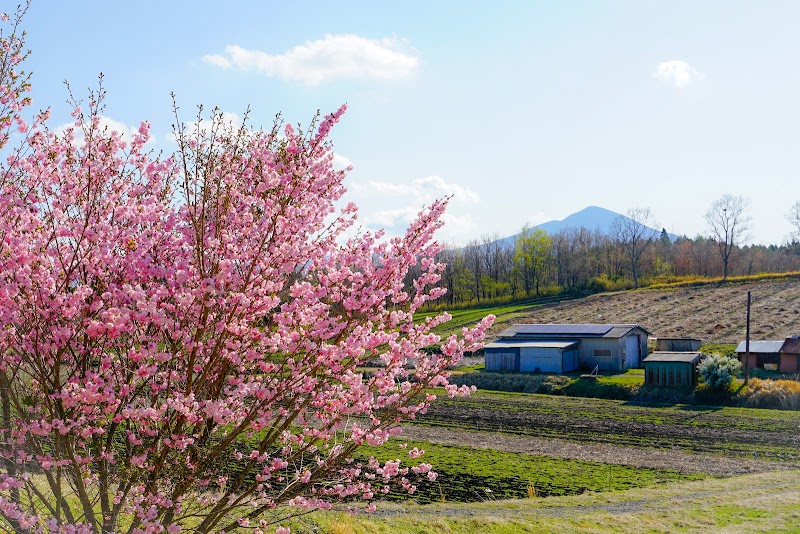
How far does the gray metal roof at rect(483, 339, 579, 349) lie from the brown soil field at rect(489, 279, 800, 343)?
46.5 ft

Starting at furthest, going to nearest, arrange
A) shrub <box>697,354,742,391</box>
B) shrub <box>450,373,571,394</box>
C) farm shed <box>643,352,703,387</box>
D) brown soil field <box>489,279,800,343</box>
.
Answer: brown soil field <box>489,279,800,343</box>, shrub <box>450,373,571,394</box>, farm shed <box>643,352,703,387</box>, shrub <box>697,354,742,391</box>

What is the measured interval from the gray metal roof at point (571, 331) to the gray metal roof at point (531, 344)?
106cm

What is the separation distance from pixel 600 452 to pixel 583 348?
28016mm

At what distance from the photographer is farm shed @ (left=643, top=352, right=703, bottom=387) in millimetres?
45688

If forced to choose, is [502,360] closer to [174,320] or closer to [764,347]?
[764,347]

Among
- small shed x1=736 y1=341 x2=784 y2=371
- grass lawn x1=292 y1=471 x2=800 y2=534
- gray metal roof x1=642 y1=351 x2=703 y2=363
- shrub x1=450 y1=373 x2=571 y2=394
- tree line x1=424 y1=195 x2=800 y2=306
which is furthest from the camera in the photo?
tree line x1=424 y1=195 x2=800 y2=306

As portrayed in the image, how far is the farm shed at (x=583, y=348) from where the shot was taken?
5541cm

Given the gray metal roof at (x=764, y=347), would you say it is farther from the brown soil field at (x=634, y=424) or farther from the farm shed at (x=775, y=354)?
the brown soil field at (x=634, y=424)

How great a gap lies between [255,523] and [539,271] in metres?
105

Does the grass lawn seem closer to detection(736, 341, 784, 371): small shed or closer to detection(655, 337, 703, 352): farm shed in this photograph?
detection(736, 341, 784, 371): small shed

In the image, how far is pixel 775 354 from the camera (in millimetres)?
49531

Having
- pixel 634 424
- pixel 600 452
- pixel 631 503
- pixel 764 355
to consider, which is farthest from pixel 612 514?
pixel 764 355

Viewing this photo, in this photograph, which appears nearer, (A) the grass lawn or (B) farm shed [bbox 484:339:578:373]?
(A) the grass lawn

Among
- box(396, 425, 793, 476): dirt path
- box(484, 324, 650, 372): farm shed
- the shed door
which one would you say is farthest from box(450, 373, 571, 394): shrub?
box(396, 425, 793, 476): dirt path
